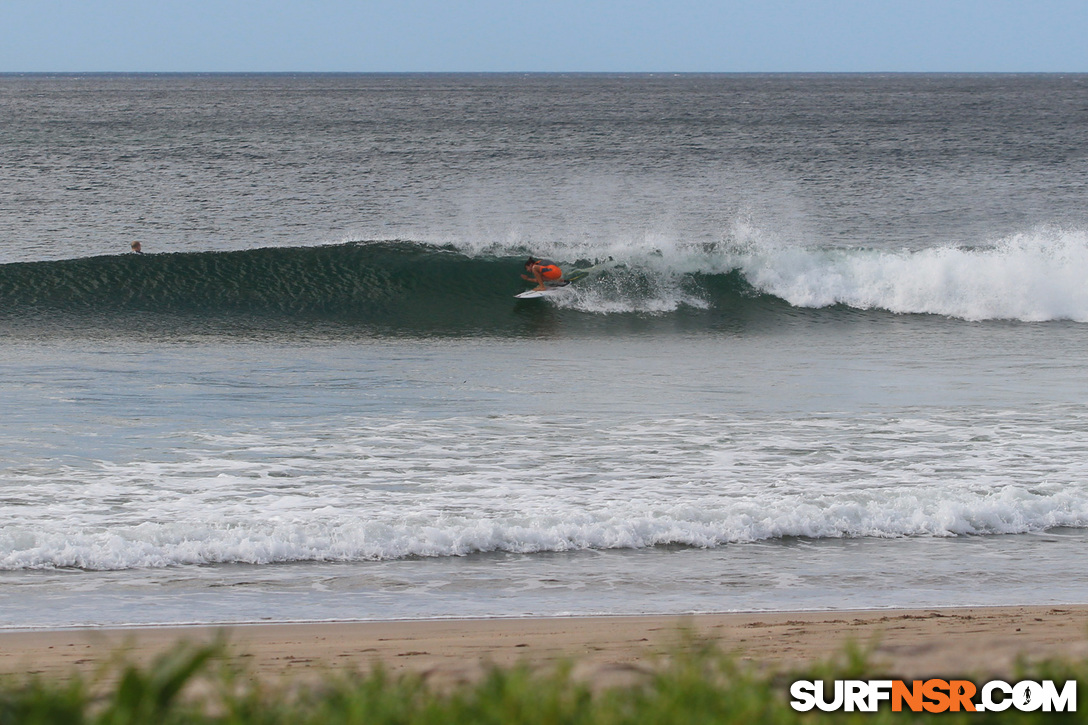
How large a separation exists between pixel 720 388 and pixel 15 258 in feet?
55.5

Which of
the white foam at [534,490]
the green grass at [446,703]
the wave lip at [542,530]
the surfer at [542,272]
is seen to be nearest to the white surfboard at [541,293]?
the surfer at [542,272]

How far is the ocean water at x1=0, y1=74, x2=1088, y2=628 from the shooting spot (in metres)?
6.09

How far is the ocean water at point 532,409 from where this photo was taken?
20.0 feet

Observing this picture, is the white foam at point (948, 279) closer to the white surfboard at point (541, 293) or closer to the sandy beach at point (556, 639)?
the white surfboard at point (541, 293)

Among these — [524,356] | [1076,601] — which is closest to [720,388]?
[524,356]

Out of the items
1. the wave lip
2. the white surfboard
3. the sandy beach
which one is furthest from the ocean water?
the sandy beach

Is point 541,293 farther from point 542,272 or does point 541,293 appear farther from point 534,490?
point 534,490

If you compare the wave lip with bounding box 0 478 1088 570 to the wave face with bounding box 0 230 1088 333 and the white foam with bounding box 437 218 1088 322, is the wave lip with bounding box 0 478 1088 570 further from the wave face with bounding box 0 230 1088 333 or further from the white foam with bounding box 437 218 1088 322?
the white foam with bounding box 437 218 1088 322

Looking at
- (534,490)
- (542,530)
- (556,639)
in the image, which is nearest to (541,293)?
(534,490)

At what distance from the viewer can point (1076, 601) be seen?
18.4ft

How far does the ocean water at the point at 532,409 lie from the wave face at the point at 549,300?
87 mm

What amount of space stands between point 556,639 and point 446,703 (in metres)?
2.48

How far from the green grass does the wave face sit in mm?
13901

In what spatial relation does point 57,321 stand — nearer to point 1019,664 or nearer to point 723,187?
point 1019,664
